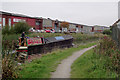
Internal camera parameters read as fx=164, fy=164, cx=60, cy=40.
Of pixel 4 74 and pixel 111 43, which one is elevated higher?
pixel 111 43

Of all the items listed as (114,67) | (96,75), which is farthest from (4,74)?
(114,67)

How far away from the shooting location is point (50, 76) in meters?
7.37

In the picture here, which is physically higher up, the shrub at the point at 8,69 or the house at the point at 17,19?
the house at the point at 17,19

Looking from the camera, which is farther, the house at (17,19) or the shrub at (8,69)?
the house at (17,19)

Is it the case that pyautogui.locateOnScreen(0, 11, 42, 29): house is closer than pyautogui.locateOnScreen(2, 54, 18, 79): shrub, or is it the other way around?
pyautogui.locateOnScreen(2, 54, 18, 79): shrub

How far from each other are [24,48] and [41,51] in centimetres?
313

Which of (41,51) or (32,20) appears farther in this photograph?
(32,20)

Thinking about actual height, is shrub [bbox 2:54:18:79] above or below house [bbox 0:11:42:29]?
below

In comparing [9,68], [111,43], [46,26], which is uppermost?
[46,26]

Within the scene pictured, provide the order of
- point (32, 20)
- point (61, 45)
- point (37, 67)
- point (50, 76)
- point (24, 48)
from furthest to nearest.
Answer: point (32, 20)
point (61, 45)
point (24, 48)
point (37, 67)
point (50, 76)

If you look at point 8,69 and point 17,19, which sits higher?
point 17,19

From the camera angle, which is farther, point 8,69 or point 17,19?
point 17,19

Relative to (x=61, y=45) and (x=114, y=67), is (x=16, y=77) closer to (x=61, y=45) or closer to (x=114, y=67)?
(x=114, y=67)

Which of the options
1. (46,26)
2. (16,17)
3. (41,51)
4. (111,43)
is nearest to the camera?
(111,43)
